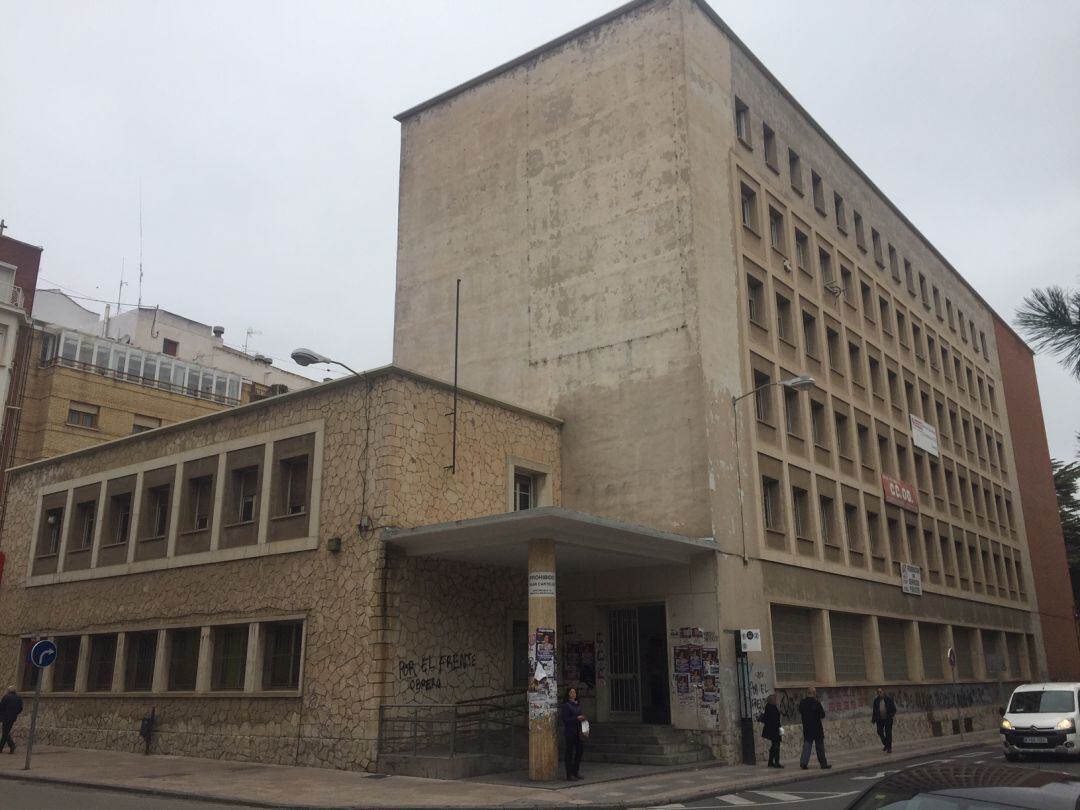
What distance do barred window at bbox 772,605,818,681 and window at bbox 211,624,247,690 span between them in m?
13.2

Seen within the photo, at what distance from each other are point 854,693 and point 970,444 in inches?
823

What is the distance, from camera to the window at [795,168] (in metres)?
31.4

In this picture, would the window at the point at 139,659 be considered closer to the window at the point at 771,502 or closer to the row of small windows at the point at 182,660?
the row of small windows at the point at 182,660

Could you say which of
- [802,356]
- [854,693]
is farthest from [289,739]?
[802,356]

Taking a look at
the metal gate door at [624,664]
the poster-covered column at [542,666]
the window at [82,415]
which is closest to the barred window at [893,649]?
the metal gate door at [624,664]

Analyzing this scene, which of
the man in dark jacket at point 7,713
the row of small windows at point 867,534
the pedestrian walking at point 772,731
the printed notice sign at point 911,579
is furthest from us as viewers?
the printed notice sign at point 911,579

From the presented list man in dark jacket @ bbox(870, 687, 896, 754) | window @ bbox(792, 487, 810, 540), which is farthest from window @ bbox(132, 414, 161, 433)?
man in dark jacket @ bbox(870, 687, 896, 754)

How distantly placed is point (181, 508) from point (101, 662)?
5447 millimetres

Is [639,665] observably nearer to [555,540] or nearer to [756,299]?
[555,540]

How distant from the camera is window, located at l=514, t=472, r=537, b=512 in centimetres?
2408

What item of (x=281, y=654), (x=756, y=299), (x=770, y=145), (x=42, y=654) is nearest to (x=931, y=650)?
(x=756, y=299)

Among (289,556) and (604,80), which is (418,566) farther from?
(604,80)

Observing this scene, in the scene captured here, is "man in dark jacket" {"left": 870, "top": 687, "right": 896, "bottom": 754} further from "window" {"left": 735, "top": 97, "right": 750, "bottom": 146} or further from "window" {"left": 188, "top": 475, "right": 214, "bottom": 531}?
"window" {"left": 188, "top": 475, "right": 214, "bottom": 531}

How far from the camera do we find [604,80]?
27.7m
